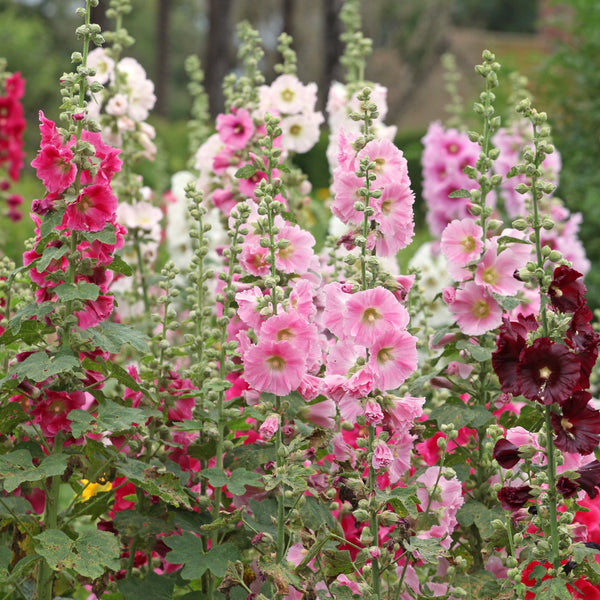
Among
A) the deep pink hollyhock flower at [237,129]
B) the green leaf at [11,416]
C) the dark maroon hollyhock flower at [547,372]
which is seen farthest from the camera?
the deep pink hollyhock flower at [237,129]

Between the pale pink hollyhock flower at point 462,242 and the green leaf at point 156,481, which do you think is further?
the pale pink hollyhock flower at point 462,242

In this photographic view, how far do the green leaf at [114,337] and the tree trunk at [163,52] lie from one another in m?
21.4

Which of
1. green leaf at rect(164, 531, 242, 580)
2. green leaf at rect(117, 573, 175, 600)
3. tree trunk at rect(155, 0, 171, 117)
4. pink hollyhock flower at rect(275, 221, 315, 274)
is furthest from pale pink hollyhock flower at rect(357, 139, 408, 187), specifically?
tree trunk at rect(155, 0, 171, 117)

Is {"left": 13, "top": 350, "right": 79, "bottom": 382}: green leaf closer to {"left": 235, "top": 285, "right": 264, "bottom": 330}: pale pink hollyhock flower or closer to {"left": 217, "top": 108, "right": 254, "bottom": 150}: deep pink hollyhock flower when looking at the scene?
{"left": 235, "top": 285, "right": 264, "bottom": 330}: pale pink hollyhock flower

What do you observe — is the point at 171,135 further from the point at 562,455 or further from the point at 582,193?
Answer: the point at 562,455

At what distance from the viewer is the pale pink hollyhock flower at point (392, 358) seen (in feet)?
5.50

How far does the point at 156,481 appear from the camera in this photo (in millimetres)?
1800

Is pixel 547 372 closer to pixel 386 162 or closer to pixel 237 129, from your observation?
pixel 386 162

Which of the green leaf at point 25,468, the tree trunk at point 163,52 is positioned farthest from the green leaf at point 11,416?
the tree trunk at point 163,52

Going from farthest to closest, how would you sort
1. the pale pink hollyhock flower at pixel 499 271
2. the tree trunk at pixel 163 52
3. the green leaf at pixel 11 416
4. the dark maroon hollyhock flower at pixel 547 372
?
the tree trunk at pixel 163 52, the pale pink hollyhock flower at pixel 499 271, the green leaf at pixel 11 416, the dark maroon hollyhock flower at pixel 547 372

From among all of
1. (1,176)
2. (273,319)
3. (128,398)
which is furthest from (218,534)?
(1,176)

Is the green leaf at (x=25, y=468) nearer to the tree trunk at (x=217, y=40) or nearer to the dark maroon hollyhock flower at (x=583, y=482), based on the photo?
the dark maroon hollyhock flower at (x=583, y=482)

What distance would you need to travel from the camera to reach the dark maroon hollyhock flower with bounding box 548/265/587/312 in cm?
164

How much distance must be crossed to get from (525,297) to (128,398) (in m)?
0.93
